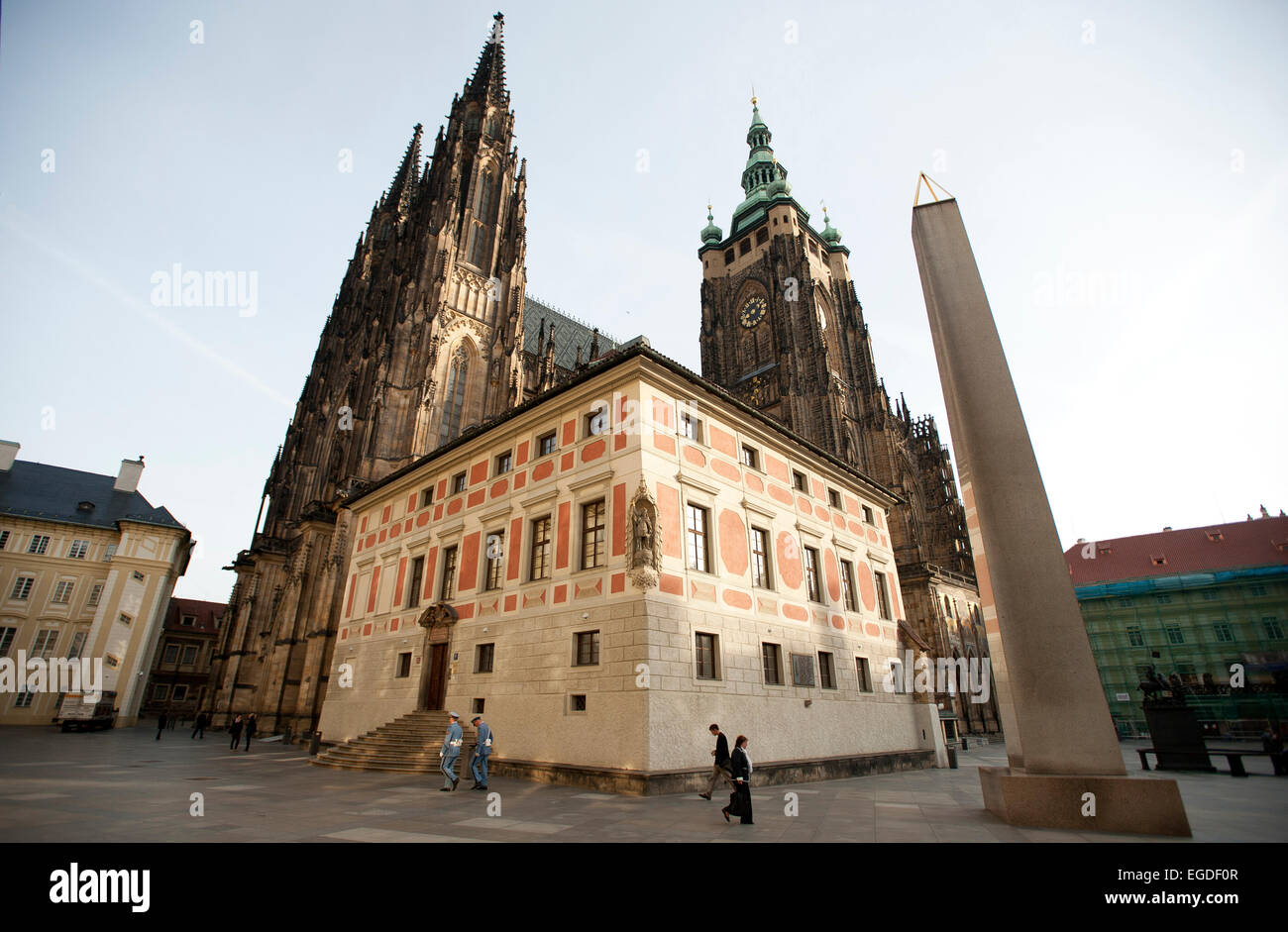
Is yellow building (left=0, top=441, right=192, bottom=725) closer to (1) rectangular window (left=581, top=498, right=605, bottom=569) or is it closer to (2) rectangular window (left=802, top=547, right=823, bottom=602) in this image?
(1) rectangular window (left=581, top=498, right=605, bottom=569)

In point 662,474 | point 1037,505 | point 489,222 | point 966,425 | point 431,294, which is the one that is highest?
point 489,222

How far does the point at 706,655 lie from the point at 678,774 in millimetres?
2814

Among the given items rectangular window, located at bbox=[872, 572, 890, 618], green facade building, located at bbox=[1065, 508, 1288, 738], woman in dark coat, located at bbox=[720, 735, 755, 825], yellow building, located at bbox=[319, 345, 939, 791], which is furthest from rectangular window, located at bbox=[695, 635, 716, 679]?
green facade building, located at bbox=[1065, 508, 1288, 738]

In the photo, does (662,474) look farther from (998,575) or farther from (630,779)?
(998,575)

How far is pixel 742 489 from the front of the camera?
1633cm

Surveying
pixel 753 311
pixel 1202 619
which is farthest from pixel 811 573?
pixel 753 311

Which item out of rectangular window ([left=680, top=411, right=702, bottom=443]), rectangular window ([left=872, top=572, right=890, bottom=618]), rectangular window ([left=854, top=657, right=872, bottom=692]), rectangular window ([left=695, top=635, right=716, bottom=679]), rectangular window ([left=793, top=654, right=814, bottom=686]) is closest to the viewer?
rectangular window ([left=695, top=635, right=716, bottom=679])

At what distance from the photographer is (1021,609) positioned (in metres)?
7.44

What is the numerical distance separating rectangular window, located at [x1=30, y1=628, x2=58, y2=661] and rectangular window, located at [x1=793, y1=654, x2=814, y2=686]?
1886 inches

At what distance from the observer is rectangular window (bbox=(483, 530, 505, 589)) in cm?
1623

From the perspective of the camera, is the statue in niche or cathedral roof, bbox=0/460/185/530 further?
cathedral roof, bbox=0/460/185/530

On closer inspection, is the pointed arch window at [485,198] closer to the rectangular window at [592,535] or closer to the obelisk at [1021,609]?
the rectangular window at [592,535]

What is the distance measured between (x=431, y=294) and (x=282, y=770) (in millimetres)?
30095
